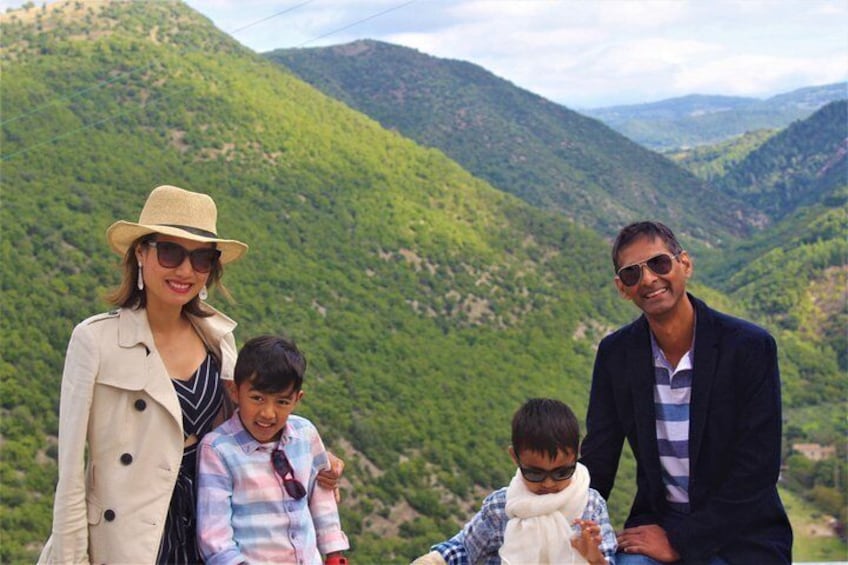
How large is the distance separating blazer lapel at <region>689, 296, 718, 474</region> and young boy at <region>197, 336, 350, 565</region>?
1.23 m

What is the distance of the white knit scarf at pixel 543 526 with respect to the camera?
2600mm

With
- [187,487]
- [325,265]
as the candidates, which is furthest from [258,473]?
[325,265]

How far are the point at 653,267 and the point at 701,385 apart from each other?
0.40 meters

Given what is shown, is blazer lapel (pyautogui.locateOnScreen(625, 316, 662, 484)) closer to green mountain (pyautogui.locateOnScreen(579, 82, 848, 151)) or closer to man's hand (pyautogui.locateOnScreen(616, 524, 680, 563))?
man's hand (pyautogui.locateOnScreen(616, 524, 680, 563))

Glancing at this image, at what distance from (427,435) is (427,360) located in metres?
2.90

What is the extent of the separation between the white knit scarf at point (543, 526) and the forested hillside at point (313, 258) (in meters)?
12.7

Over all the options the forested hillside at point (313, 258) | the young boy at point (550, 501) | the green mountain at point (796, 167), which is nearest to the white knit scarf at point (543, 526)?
the young boy at point (550, 501)

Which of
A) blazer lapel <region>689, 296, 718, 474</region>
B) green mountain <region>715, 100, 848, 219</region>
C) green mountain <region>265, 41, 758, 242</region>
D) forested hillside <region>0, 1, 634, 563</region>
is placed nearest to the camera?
blazer lapel <region>689, 296, 718, 474</region>

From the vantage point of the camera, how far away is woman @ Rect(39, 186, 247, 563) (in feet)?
8.00

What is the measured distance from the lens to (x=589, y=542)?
8.43 feet

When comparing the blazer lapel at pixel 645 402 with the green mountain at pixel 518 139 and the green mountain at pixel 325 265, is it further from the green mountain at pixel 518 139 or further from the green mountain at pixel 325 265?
the green mountain at pixel 518 139

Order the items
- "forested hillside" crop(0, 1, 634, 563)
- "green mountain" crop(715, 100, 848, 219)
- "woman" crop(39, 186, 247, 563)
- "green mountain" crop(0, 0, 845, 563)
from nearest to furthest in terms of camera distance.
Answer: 1. "woman" crop(39, 186, 247, 563)
2. "forested hillside" crop(0, 1, 634, 563)
3. "green mountain" crop(0, 0, 845, 563)
4. "green mountain" crop(715, 100, 848, 219)

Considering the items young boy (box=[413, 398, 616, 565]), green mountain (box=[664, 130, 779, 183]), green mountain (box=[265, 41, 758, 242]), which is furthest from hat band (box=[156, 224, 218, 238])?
green mountain (box=[664, 130, 779, 183])

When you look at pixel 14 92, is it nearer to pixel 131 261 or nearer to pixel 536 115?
pixel 131 261
